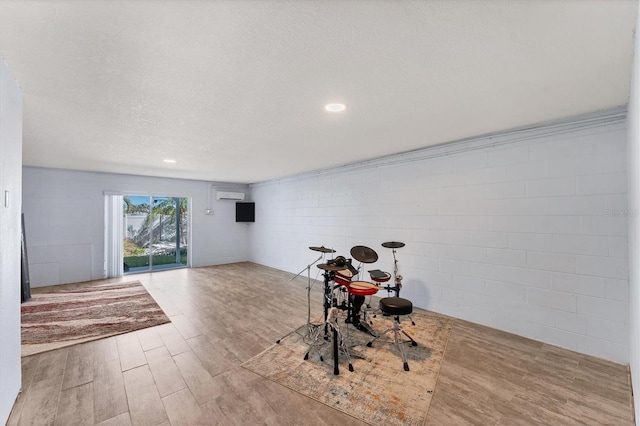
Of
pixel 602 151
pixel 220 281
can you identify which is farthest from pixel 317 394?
pixel 220 281

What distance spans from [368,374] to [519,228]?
243cm

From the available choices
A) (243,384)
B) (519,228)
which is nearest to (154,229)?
(243,384)

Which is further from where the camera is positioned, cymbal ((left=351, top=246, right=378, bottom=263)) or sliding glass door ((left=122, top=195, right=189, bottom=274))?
sliding glass door ((left=122, top=195, right=189, bottom=274))

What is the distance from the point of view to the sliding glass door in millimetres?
6754

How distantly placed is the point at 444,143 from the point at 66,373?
495 centimetres

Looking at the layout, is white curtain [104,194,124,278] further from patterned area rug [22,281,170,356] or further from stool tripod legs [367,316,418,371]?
stool tripod legs [367,316,418,371]

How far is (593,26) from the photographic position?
135 cm

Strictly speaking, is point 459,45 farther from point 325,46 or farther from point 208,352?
point 208,352

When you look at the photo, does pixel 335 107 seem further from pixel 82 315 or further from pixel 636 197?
pixel 82 315

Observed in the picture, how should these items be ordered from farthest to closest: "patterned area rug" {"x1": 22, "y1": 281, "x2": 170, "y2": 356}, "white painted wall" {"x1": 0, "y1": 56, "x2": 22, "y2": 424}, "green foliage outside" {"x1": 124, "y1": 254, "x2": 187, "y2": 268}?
"green foliage outside" {"x1": 124, "y1": 254, "x2": 187, "y2": 268} → "patterned area rug" {"x1": 22, "y1": 281, "x2": 170, "y2": 356} → "white painted wall" {"x1": 0, "y1": 56, "x2": 22, "y2": 424}

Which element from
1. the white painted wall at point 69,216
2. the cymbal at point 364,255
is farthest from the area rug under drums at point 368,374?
the white painted wall at point 69,216

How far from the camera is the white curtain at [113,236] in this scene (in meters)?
5.93

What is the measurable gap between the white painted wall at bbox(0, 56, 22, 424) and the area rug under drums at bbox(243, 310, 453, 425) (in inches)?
64.8

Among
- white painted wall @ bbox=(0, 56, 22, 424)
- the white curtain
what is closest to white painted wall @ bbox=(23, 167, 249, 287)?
the white curtain
